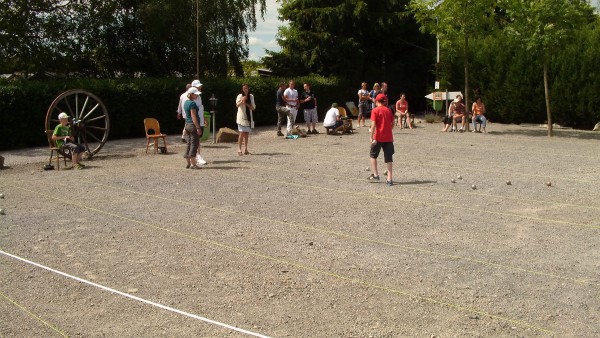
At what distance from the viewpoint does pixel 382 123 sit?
12.1 meters

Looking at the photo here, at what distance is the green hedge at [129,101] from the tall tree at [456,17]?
23.9 ft

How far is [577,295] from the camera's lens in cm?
631

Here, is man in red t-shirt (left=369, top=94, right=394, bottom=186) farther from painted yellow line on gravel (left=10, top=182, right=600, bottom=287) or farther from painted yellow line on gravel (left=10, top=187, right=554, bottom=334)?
painted yellow line on gravel (left=10, top=187, right=554, bottom=334)

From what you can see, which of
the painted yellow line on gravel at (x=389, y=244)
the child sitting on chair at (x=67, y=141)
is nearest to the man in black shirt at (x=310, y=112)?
the child sitting on chair at (x=67, y=141)

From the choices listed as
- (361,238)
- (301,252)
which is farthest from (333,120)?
(301,252)

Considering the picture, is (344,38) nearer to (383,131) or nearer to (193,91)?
(193,91)

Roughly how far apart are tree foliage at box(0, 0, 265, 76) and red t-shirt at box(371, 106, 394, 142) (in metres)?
15.7

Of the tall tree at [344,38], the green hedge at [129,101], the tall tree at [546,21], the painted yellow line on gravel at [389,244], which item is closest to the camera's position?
the painted yellow line on gravel at [389,244]

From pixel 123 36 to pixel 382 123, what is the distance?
59.3 feet

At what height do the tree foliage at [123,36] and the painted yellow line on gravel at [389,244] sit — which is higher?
the tree foliage at [123,36]

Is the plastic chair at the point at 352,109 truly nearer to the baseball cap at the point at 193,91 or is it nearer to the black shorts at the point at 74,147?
the baseball cap at the point at 193,91

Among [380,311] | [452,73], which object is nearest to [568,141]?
[452,73]

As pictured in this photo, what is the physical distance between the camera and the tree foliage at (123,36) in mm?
23984

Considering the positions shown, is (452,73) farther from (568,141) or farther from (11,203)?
(11,203)
